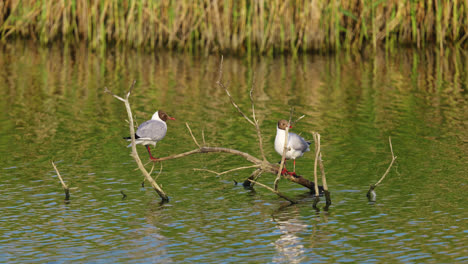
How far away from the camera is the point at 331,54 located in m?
26.0

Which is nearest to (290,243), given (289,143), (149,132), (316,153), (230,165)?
(316,153)

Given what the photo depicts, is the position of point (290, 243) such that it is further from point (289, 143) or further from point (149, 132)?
point (149, 132)

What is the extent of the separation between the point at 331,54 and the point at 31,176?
48.5ft

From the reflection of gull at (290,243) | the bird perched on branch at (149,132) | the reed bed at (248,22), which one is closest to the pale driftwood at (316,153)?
the reflection of gull at (290,243)

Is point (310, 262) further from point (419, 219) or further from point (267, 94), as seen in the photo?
point (267, 94)

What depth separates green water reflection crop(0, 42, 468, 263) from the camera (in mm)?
9547

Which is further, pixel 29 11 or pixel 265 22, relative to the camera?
pixel 29 11

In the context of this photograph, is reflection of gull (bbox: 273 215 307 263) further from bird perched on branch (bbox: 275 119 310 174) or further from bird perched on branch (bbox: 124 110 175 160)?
bird perched on branch (bbox: 124 110 175 160)

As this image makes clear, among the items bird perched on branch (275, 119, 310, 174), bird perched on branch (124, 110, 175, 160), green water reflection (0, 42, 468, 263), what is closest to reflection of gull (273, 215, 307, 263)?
green water reflection (0, 42, 468, 263)

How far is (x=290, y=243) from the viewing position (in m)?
9.59

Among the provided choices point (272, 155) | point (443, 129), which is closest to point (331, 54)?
point (443, 129)

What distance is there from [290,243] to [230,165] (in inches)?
157

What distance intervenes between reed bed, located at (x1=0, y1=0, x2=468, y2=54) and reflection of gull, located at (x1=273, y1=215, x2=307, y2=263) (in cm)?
1390

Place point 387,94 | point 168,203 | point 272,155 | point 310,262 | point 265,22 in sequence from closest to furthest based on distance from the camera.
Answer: point 310,262 < point 168,203 < point 272,155 < point 387,94 < point 265,22
